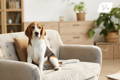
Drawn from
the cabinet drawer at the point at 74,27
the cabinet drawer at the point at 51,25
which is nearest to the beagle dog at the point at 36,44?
the cabinet drawer at the point at 51,25

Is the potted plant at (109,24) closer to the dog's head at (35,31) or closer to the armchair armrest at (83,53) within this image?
the armchair armrest at (83,53)

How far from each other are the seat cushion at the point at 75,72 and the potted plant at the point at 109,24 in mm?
2476

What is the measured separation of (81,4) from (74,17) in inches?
14.5

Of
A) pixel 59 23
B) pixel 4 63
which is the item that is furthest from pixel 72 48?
pixel 59 23

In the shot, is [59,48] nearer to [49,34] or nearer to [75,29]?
[49,34]

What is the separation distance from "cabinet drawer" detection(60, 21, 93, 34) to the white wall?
0.39m

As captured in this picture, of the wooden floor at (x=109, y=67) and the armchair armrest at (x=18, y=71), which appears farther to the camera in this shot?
the wooden floor at (x=109, y=67)

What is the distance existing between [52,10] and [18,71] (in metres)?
3.50

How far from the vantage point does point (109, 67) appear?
4984 mm

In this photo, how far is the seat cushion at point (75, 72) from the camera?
2670 mm

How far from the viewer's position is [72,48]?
3.51 metres

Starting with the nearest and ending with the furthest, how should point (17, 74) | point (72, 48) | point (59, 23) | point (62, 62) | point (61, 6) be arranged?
1. point (17, 74)
2. point (62, 62)
3. point (72, 48)
4. point (59, 23)
5. point (61, 6)

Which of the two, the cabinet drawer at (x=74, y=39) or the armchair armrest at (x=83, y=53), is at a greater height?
the armchair armrest at (x=83, y=53)

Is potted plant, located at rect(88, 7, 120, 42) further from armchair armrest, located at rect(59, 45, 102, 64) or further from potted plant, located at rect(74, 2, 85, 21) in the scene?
armchair armrest, located at rect(59, 45, 102, 64)
